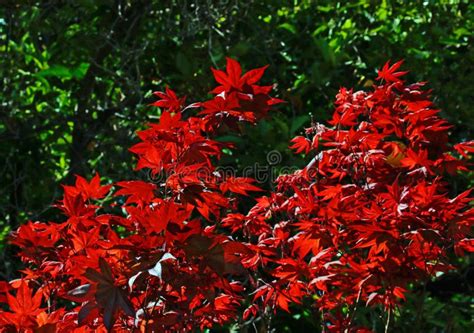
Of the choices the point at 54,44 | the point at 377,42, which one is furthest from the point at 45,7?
the point at 377,42

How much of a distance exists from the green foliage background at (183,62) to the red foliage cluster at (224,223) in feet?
7.48

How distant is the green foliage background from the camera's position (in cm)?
535

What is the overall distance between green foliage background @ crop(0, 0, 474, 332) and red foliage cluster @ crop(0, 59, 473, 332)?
228 centimetres

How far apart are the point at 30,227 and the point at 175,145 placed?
601 mm

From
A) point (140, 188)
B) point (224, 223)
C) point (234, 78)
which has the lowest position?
point (224, 223)

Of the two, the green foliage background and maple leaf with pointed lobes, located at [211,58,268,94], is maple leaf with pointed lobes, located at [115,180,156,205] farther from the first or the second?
the green foliage background

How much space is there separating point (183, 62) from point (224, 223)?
7.88 ft

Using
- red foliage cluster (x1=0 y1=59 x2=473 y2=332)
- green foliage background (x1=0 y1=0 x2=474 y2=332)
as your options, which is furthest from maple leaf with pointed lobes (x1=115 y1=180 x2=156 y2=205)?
green foliage background (x1=0 y1=0 x2=474 y2=332)

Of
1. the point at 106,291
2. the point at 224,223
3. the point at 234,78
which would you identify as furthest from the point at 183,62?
the point at 106,291

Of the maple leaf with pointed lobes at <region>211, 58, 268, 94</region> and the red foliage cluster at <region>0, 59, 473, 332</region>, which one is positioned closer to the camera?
the red foliage cluster at <region>0, 59, 473, 332</region>

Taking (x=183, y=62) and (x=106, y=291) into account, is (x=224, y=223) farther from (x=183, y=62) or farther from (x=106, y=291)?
(x=183, y=62)

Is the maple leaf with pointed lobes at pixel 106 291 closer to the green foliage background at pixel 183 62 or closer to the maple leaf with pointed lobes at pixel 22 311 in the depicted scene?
the maple leaf with pointed lobes at pixel 22 311

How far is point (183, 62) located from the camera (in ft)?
17.2

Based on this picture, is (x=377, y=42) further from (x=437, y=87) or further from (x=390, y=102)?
(x=390, y=102)
